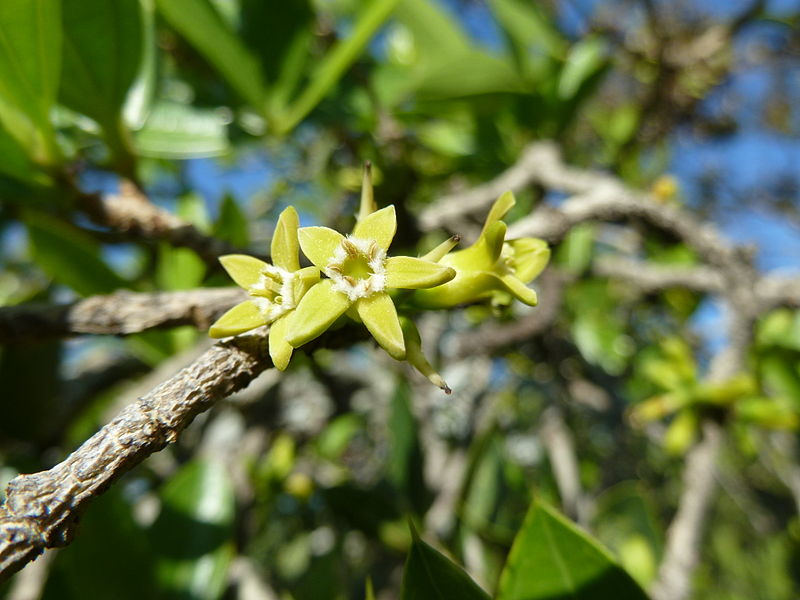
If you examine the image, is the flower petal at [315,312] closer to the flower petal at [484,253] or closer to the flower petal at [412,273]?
the flower petal at [412,273]

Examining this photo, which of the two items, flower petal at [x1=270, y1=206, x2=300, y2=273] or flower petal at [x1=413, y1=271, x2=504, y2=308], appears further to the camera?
flower petal at [x1=413, y1=271, x2=504, y2=308]

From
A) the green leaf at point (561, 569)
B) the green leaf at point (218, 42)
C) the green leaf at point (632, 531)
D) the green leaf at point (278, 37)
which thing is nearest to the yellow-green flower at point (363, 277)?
the green leaf at point (561, 569)

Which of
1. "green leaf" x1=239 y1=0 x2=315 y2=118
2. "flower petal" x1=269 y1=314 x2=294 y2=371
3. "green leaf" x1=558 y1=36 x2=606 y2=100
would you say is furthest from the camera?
"green leaf" x1=558 y1=36 x2=606 y2=100

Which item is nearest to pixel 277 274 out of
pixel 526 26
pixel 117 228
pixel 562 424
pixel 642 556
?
pixel 117 228

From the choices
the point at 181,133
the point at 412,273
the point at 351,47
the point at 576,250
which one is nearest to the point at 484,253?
the point at 412,273

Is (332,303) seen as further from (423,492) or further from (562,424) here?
(562,424)

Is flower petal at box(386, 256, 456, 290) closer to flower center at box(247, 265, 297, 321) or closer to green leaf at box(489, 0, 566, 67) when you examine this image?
flower center at box(247, 265, 297, 321)

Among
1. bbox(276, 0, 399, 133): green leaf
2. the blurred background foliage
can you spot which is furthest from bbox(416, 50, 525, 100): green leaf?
bbox(276, 0, 399, 133): green leaf
